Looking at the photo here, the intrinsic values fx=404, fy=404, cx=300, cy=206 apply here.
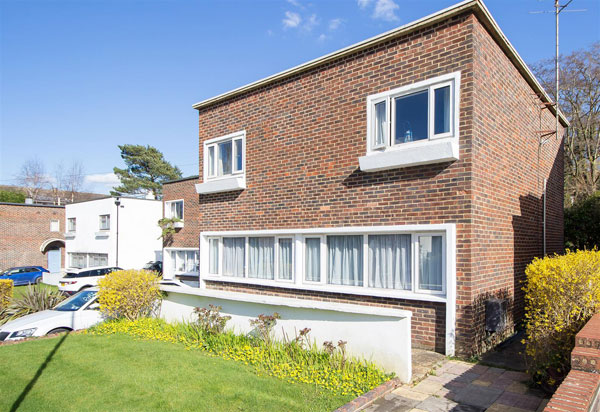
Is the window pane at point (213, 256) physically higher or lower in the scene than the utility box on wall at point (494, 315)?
higher

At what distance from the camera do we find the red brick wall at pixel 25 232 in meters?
30.9

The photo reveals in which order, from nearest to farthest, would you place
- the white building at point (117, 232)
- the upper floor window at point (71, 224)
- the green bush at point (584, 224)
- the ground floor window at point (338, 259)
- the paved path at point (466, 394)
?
the paved path at point (466, 394), the ground floor window at point (338, 259), the green bush at point (584, 224), the white building at point (117, 232), the upper floor window at point (71, 224)

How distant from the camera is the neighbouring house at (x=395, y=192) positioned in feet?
23.9

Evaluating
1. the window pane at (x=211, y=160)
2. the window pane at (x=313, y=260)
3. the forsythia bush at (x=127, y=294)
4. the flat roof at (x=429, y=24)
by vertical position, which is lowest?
the forsythia bush at (x=127, y=294)

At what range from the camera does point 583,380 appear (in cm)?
402

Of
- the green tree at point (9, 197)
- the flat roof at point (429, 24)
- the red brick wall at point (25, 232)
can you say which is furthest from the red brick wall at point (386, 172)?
the green tree at point (9, 197)

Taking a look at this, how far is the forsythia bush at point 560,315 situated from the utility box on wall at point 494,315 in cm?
163

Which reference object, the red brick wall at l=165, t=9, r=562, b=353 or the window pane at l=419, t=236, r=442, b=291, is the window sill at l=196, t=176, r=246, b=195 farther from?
the window pane at l=419, t=236, r=442, b=291

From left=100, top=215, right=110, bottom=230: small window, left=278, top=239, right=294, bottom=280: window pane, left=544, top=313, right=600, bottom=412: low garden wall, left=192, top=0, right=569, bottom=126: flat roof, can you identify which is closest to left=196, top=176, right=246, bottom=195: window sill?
left=278, top=239, right=294, bottom=280: window pane

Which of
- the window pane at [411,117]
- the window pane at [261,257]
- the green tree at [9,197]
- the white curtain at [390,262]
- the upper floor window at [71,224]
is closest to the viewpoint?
the window pane at [411,117]

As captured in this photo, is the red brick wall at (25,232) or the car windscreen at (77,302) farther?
the red brick wall at (25,232)

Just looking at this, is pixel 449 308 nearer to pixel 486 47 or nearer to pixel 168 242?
pixel 486 47

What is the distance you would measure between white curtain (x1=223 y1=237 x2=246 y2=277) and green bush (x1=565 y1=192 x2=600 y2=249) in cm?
1153

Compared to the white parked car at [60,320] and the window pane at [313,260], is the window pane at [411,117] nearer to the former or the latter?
the window pane at [313,260]
